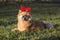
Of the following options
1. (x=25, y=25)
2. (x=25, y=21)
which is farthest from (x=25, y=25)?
(x=25, y=21)

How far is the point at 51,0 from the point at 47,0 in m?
0.46

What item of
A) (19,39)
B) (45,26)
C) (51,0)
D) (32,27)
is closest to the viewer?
(19,39)

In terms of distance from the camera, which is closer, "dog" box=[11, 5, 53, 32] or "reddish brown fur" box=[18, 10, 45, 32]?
"dog" box=[11, 5, 53, 32]

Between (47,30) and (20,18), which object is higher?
(20,18)

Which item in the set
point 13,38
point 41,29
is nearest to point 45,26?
point 41,29

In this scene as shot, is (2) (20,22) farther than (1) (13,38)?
Yes

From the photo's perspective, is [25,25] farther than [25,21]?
Yes

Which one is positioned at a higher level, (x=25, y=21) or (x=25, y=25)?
(x=25, y=21)

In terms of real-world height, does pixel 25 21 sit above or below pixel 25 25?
above

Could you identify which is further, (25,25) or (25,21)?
(25,25)

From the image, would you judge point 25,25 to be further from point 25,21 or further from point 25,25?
point 25,21

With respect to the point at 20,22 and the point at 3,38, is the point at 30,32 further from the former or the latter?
the point at 3,38

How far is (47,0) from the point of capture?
98.7 feet

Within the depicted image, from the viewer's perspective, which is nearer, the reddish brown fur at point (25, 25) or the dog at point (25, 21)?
the dog at point (25, 21)
